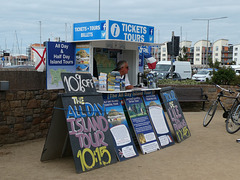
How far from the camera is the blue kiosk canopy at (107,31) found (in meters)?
6.53

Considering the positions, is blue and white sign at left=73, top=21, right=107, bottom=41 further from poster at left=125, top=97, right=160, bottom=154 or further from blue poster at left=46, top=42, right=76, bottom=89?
poster at left=125, top=97, right=160, bottom=154

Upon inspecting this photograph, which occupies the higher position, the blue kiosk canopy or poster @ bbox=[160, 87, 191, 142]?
the blue kiosk canopy

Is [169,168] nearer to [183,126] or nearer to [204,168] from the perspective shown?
[204,168]

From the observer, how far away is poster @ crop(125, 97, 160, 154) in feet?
21.0

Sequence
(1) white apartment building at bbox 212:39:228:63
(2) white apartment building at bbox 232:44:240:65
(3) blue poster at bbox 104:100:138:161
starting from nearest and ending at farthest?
(3) blue poster at bbox 104:100:138:161 < (2) white apartment building at bbox 232:44:240:65 < (1) white apartment building at bbox 212:39:228:63

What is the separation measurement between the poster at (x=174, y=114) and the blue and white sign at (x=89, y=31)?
1.94 metres

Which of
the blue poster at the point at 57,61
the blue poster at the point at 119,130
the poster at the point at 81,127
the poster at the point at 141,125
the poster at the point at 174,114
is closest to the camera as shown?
the poster at the point at 81,127

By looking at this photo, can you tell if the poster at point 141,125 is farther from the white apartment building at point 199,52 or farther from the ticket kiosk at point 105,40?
the white apartment building at point 199,52

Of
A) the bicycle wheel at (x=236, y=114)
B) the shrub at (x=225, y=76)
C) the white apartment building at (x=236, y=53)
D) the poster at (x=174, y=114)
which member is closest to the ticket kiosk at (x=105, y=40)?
the poster at (x=174, y=114)

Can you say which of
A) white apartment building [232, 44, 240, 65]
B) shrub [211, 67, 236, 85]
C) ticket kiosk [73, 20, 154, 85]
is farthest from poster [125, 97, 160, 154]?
white apartment building [232, 44, 240, 65]

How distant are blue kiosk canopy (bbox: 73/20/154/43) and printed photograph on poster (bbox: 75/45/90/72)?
19cm


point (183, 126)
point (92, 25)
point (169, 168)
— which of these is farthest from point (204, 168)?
point (92, 25)

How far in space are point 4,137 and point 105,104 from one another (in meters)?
2.25

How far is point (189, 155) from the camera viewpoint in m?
6.25
